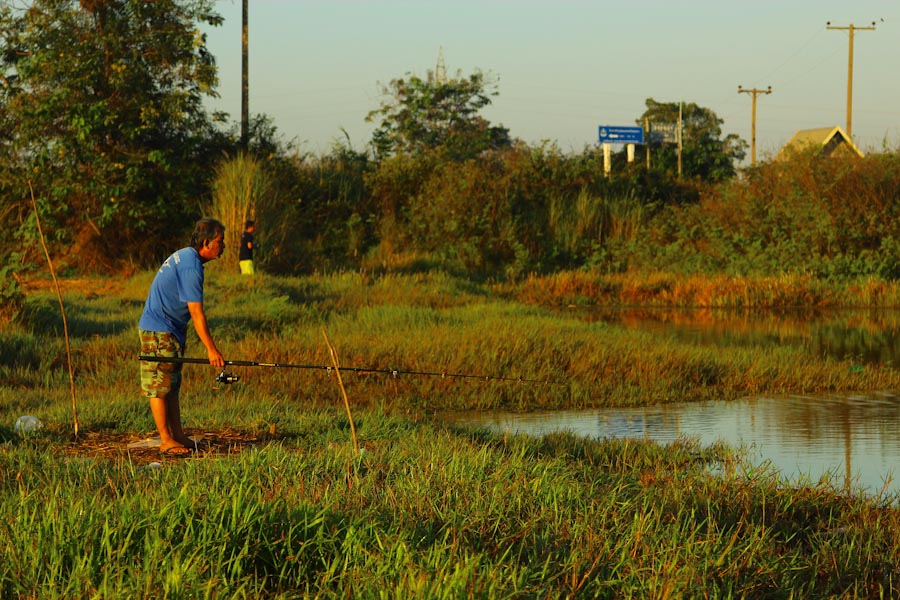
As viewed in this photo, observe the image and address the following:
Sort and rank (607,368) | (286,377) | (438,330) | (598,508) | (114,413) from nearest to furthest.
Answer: (598,508) → (114,413) → (286,377) → (607,368) → (438,330)

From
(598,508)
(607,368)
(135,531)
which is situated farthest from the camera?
(607,368)

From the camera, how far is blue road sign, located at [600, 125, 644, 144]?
163ft

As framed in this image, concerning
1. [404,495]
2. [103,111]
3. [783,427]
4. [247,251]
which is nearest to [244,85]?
[103,111]

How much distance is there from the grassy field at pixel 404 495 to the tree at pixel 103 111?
11.6 meters

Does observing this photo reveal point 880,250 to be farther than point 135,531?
Yes

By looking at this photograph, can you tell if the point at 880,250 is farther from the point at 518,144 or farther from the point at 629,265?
the point at 518,144

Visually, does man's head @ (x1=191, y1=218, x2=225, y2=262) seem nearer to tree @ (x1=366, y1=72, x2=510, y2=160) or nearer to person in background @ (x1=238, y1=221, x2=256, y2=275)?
person in background @ (x1=238, y1=221, x2=256, y2=275)

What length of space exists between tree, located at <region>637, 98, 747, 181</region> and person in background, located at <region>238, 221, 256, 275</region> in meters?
36.6

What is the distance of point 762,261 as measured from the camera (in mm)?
26312

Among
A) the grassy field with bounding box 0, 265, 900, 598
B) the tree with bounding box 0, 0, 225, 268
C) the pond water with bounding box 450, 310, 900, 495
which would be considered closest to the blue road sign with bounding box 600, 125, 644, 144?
the tree with bounding box 0, 0, 225, 268

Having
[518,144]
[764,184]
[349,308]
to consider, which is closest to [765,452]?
[349,308]

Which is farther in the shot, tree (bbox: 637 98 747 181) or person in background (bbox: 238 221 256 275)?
tree (bbox: 637 98 747 181)

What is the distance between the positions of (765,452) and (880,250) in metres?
17.6

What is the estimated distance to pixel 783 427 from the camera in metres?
10.7
